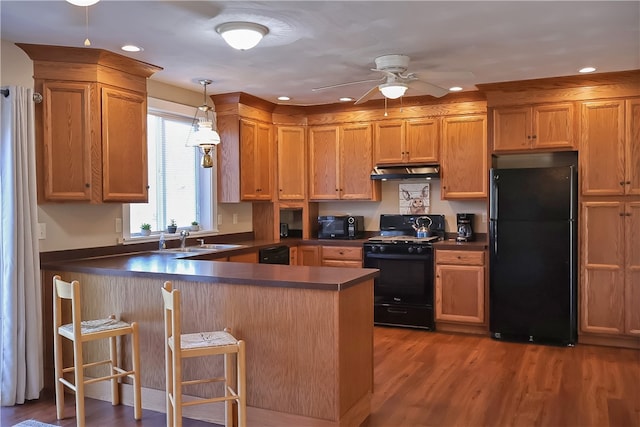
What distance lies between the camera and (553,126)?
192 inches

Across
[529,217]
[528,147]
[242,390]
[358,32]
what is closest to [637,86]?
[528,147]

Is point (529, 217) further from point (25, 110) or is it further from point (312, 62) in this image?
point (25, 110)

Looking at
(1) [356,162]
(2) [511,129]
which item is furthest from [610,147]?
(1) [356,162]

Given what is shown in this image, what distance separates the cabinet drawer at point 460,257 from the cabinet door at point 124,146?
290cm

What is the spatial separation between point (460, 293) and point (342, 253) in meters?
1.34

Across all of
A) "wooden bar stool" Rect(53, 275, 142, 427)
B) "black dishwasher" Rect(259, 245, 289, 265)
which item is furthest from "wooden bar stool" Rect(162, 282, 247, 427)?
"black dishwasher" Rect(259, 245, 289, 265)

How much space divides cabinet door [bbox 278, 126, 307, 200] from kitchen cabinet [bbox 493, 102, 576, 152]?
2168 millimetres

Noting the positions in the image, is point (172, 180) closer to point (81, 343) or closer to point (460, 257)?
point (81, 343)

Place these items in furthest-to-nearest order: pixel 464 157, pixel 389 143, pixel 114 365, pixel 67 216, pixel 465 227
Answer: pixel 389 143 < pixel 465 227 < pixel 464 157 < pixel 67 216 < pixel 114 365

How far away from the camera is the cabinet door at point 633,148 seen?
4.59 m

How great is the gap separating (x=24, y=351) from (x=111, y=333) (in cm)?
77

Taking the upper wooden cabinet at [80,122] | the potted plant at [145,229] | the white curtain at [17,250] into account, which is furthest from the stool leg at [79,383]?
the potted plant at [145,229]

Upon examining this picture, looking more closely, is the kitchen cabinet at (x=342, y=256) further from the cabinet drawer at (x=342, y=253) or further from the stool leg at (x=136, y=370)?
the stool leg at (x=136, y=370)

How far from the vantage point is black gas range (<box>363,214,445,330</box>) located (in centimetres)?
532
